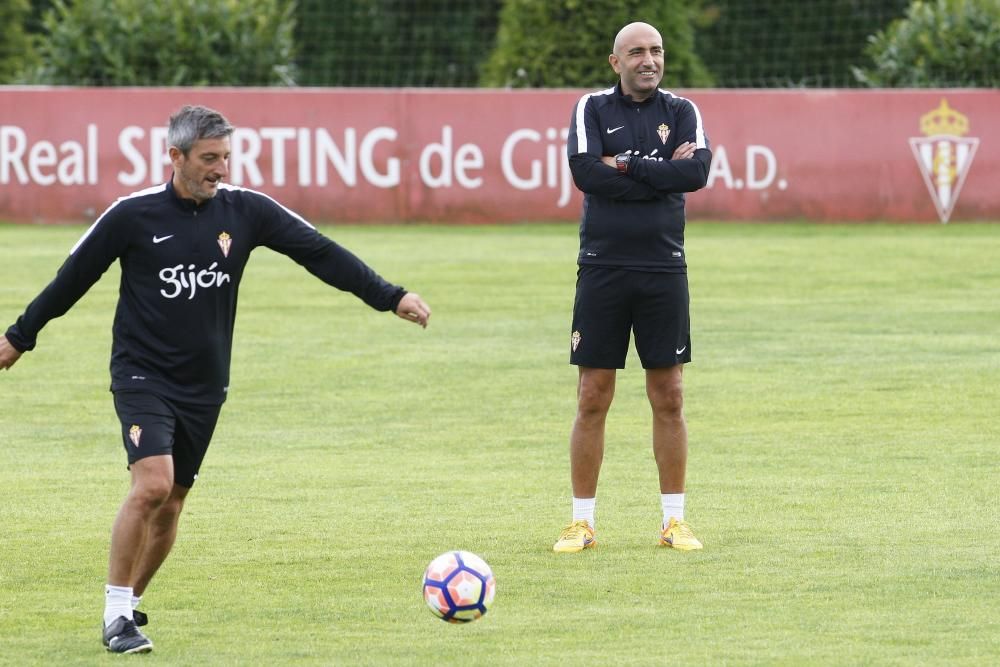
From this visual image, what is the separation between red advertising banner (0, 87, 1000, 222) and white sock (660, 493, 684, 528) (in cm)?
1561

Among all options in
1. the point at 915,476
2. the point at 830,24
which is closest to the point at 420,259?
the point at 915,476

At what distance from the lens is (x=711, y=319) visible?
16.5 m

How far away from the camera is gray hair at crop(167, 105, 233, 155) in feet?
21.3

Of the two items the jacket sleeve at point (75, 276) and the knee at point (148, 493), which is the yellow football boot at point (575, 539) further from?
the jacket sleeve at point (75, 276)

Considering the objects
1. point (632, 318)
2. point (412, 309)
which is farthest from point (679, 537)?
point (412, 309)

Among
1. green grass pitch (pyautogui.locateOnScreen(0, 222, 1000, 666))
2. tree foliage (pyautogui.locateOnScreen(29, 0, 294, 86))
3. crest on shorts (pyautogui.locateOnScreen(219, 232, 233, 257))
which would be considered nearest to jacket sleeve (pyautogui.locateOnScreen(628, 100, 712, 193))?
green grass pitch (pyautogui.locateOnScreen(0, 222, 1000, 666))

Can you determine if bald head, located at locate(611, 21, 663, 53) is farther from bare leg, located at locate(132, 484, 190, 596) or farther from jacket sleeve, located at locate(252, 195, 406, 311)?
bare leg, located at locate(132, 484, 190, 596)

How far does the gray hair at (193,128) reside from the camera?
6.49m

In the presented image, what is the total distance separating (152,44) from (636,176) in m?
20.6

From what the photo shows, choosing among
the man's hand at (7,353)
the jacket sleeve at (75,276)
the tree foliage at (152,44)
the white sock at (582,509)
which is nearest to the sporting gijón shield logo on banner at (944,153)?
the tree foliage at (152,44)

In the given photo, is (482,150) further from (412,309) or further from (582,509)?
(412,309)

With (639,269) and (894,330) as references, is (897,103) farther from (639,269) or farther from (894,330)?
(639,269)

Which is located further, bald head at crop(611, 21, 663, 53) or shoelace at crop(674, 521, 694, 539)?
shoelace at crop(674, 521, 694, 539)

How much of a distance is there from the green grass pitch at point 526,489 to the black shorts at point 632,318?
0.82m
